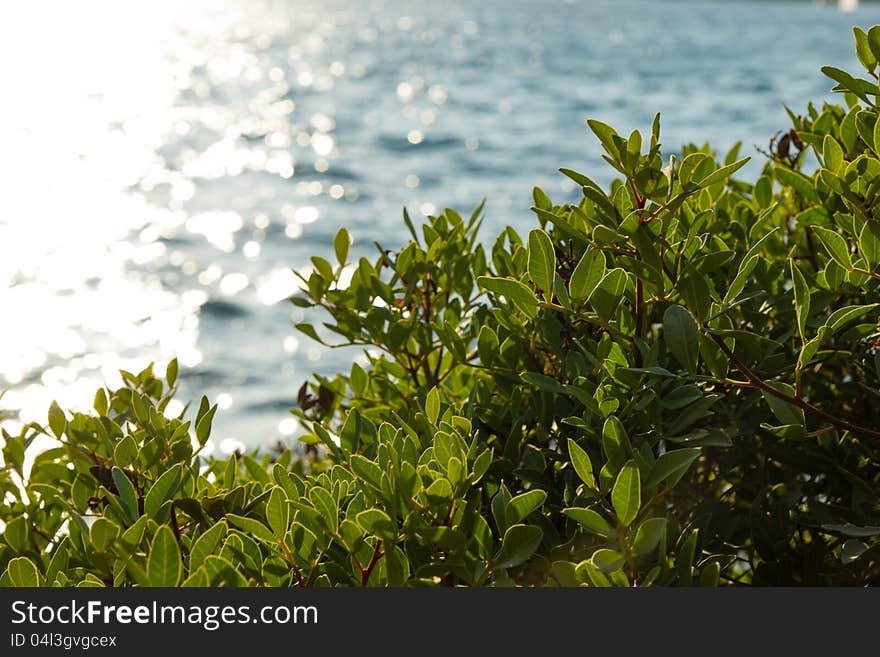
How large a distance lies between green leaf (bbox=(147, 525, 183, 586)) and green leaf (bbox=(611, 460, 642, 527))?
0.60 m

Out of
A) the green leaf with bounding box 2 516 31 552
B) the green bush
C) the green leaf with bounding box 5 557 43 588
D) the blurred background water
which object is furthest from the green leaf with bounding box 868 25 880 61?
the blurred background water

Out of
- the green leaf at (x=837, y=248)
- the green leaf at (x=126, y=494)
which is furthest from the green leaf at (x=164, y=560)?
the green leaf at (x=837, y=248)

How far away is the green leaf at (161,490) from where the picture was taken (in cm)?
140

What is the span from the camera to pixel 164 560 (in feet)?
3.82

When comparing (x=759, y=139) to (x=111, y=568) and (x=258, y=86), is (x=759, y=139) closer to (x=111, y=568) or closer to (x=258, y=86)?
(x=111, y=568)

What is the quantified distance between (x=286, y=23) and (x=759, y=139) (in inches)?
2050

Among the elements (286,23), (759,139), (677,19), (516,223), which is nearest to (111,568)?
Result: (516,223)

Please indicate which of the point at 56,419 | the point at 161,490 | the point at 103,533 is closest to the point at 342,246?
the point at 56,419

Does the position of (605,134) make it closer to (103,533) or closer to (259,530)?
(259,530)

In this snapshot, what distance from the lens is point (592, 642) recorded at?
46.5 inches

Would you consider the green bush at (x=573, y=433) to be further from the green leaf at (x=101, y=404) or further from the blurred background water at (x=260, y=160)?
the blurred background water at (x=260, y=160)

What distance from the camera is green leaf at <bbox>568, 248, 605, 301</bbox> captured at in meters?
1.47

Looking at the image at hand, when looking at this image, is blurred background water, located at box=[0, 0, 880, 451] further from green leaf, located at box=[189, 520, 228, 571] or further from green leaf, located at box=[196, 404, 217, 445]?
green leaf, located at box=[189, 520, 228, 571]

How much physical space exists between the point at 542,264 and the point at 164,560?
75cm
